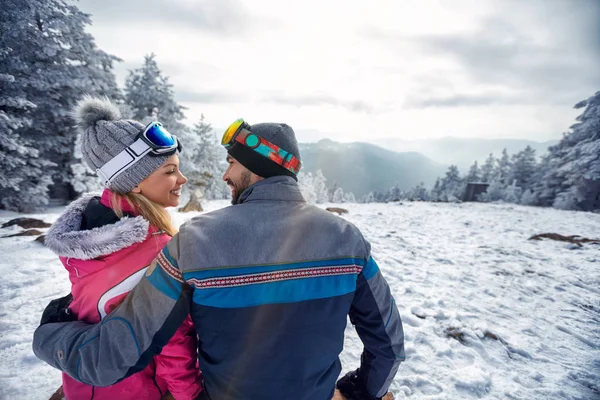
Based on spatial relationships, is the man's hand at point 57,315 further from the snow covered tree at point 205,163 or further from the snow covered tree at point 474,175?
the snow covered tree at point 474,175

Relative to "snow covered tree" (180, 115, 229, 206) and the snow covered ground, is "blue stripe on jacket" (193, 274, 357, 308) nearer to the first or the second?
the snow covered ground

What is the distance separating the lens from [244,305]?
5.15 feet

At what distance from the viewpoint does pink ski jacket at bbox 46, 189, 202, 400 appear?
1710mm

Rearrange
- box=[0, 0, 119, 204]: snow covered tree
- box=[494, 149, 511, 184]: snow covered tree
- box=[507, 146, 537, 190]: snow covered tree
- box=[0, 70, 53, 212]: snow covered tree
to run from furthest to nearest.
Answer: box=[494, 149, 511, 184]: snow covered tree, box=[507, 146, 537, 190]: snow covered tree, box=[0, 0, 119, 204]: snow covered tree, box=[0, 70, 53, 212]: snow covered tree

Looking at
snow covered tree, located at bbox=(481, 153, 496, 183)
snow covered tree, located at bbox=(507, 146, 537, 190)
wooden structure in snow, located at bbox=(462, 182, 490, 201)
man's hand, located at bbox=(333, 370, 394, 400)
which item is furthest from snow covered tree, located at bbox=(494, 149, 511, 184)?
man's hand, located at bbox=(333, 370, 394, 400)

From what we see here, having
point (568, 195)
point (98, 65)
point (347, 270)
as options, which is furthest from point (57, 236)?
point (568, 195)

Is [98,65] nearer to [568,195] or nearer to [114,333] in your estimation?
[114,333]

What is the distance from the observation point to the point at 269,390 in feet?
5.52

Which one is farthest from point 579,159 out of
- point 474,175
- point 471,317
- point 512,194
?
point 474,175

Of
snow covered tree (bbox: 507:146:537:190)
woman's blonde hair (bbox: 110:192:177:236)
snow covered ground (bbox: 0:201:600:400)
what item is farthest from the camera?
snow covered tree (bbox: 507:146:537:190)

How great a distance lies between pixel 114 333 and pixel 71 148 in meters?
17.2

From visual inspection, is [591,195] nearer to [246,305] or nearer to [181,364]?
[246,305]

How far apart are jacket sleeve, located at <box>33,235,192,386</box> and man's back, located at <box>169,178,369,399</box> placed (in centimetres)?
11

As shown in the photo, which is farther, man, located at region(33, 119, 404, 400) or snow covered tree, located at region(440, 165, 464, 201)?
snow covered tree, located at region(440, 165, 464, 201)
